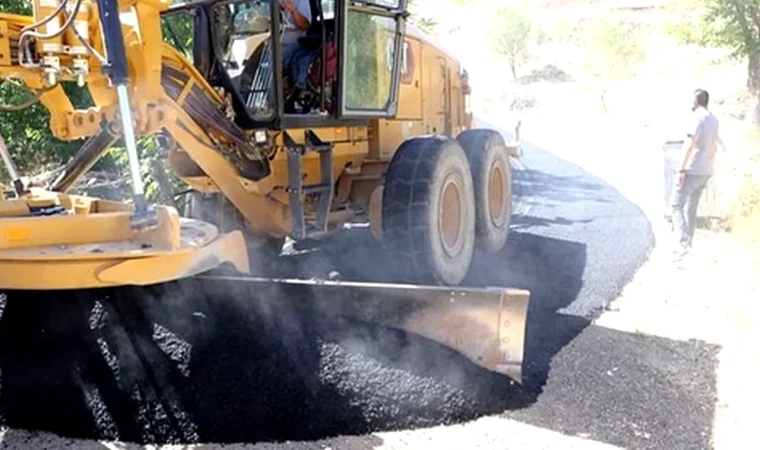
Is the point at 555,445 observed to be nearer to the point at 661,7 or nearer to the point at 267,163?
the point at 267,163

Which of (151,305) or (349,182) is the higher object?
(349,182)

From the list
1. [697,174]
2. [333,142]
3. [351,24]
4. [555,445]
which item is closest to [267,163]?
[333,142]

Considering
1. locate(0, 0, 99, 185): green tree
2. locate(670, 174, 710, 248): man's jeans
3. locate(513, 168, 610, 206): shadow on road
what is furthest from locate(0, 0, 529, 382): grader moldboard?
locate(513, 168, 610, 206): shadow on road

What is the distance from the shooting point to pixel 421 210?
16.5 ft

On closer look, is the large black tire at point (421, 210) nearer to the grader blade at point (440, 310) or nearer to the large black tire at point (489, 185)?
the large black tire at point (489, 185)

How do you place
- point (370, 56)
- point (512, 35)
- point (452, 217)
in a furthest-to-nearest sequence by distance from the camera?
point (512, 35) < point (452, 217) < point (370, 56)

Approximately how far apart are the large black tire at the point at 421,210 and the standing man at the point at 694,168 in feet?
8.73

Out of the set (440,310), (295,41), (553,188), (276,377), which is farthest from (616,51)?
(276,377)

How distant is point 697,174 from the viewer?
7027 millimetres

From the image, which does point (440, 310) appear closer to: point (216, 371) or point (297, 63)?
point (216, 371)

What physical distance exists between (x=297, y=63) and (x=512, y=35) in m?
33.1

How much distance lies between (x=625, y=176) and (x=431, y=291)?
9.17 meters

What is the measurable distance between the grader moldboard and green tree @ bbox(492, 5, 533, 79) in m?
30.4

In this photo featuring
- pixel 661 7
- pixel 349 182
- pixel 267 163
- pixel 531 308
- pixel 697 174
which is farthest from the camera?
pixel 661 7
